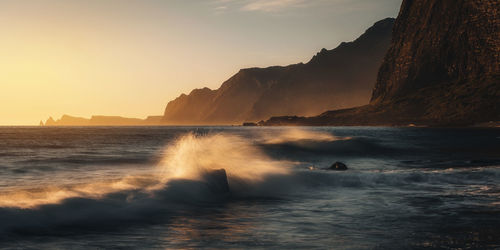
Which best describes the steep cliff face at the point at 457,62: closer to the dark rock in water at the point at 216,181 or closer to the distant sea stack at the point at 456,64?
the distant sea stack at the point at 456,64

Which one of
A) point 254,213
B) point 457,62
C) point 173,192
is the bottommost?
point 254,213

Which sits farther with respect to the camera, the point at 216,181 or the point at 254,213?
the point at 216,181

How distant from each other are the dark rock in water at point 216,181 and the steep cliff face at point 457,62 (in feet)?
533

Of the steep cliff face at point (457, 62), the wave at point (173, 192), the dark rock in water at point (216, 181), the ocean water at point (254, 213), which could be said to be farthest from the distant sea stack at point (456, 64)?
the dark rock in water at point (216, 181)

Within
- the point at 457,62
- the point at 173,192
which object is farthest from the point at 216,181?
the point at 457,62

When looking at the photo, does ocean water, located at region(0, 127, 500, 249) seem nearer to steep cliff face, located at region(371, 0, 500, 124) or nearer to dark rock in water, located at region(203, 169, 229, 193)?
dark rock in water, located at region(203, 169, 229, 193)

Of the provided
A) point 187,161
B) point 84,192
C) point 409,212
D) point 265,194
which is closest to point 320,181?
point 265,194

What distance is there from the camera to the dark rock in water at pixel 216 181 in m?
18.4

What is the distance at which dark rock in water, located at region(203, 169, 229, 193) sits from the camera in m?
18.4

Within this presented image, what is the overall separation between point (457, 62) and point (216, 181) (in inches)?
7247

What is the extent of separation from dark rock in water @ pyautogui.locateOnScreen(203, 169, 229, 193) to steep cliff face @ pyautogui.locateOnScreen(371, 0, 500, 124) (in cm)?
16254

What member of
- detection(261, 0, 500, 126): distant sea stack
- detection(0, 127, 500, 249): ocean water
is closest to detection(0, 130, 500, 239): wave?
detection(0, 127, 500, 249): ocean water

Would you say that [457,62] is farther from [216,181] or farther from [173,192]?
[173,192]

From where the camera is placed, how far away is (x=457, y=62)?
180 metres
